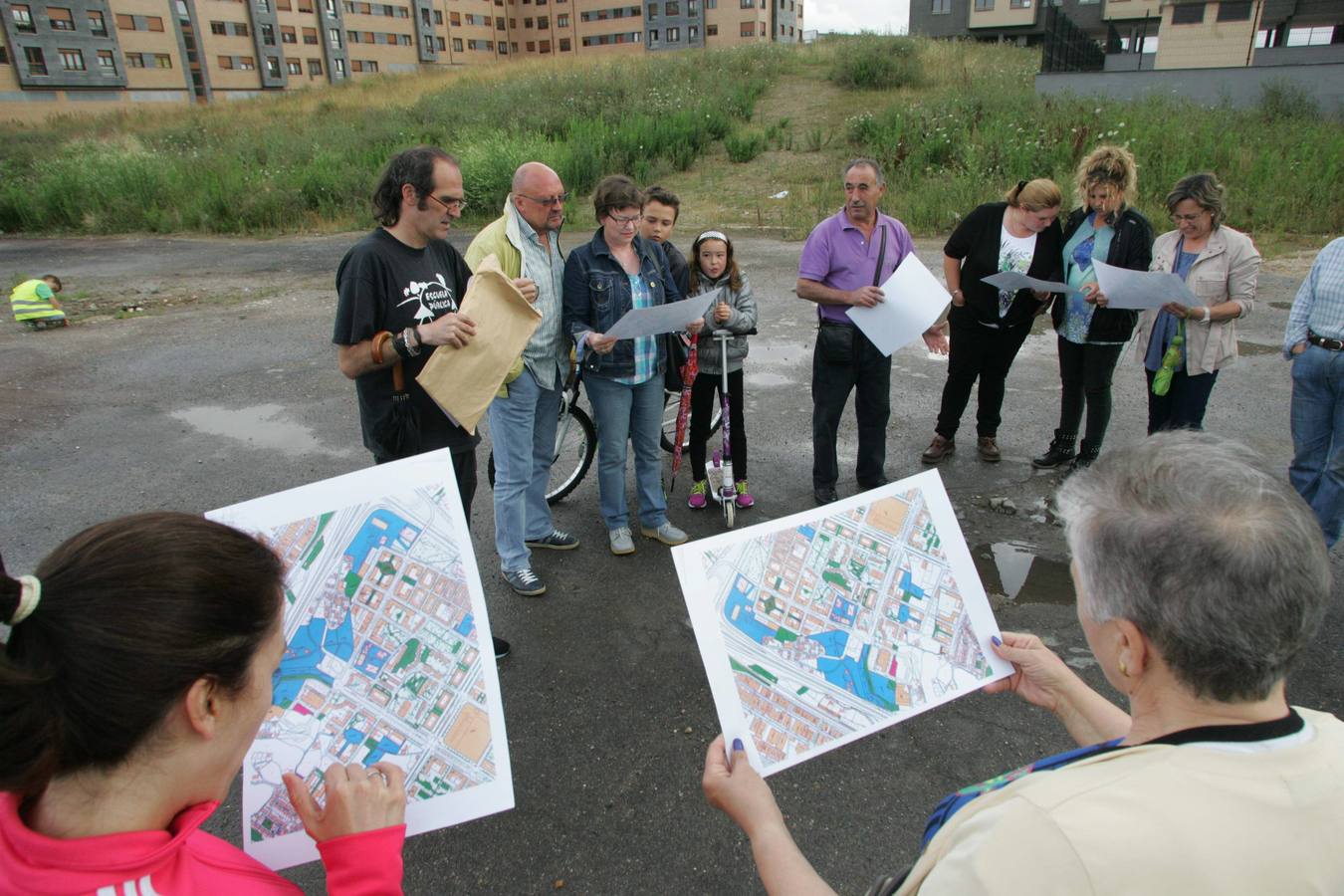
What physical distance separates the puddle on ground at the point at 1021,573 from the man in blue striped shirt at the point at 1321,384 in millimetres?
1147

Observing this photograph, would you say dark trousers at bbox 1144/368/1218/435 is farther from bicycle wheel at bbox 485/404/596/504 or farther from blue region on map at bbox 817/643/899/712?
blue region on map at bbox 817/643/899/712

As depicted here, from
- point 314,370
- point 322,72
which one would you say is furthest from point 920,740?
point 322,72

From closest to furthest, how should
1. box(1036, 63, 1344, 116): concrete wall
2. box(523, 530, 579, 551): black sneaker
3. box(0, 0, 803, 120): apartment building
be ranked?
box(523, 530, 579, 551): black sneaker < box(1036, 63, 1344, 116): concrete wall < box(0, 0, 803, 120): apartment building

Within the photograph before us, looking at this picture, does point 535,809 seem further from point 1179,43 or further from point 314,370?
point 1179,43

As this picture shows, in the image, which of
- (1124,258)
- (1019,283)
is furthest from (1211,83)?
(1019,283)

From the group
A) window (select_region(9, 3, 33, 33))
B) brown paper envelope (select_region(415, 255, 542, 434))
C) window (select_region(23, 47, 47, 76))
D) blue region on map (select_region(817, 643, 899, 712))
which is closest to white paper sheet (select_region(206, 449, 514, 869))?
blue region on map (select_region(817, 643, 899, 712))

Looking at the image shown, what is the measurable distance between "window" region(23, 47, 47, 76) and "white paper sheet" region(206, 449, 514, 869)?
60.4 meters

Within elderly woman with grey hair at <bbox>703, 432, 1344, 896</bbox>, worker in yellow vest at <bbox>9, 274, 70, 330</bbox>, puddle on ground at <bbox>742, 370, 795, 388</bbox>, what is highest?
elderly woman with grey hair at <bbox>703, 432, 1344, 896</bbox>

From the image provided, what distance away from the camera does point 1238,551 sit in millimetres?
943

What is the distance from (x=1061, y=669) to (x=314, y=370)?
7.43 m

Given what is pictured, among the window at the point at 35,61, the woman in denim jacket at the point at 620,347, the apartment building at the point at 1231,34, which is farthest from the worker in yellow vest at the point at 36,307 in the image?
the window at the point at 35,61

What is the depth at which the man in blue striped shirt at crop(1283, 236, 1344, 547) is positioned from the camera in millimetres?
3598

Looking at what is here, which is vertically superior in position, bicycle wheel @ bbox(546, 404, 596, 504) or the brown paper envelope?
the brown paper envelope

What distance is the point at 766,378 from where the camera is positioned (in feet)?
22.6
